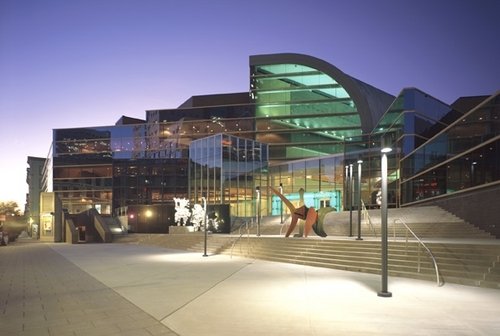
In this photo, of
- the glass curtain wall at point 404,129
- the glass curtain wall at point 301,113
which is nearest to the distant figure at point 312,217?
the glass curtain wall at point 404,129

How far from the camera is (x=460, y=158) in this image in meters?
28.2

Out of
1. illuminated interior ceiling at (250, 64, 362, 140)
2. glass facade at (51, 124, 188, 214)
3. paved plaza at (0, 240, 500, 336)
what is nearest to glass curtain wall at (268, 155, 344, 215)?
illuminated interior ceiling at (250, 64, 362, 140)

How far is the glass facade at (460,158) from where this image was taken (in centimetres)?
→ 2356

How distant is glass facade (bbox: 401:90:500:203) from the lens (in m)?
23.6

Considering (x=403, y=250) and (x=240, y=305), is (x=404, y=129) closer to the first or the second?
(x=403, y=250)

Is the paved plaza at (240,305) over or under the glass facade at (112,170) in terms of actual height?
under

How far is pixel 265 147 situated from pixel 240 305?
48.7 metres

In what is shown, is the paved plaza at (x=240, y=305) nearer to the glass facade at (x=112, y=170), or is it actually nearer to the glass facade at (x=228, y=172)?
the glass facade at (x=228, y=172)

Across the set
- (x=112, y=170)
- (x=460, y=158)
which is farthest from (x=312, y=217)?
(x=112, y=170)

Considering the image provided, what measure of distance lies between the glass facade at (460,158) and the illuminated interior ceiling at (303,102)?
28.0 metres

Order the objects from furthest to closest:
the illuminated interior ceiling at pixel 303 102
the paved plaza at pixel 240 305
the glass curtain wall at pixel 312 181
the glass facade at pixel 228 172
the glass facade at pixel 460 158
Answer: the illuminated interior ceiling at pixel 303 102 → the glass facade at pixel 228 172 → the glass curtain wall at pixel 312 181 → the glass facade at pixel 460 158 → the paved plaza at pixel 240 305

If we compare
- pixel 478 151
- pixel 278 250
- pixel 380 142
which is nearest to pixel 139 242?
pixel 278 250

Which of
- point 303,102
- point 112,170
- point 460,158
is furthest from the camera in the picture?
point 112,170

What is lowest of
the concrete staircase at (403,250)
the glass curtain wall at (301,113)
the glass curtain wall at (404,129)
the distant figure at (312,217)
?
the concrete staircase at (403,250)
